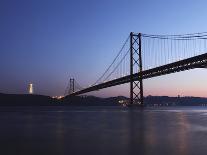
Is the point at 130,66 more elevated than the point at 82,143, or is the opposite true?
the point at 130,66

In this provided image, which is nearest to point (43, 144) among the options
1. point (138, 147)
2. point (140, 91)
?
point (138, 147)

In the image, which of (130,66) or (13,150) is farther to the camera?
(130,66)

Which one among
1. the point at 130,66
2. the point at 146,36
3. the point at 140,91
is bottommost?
the point at 140,91

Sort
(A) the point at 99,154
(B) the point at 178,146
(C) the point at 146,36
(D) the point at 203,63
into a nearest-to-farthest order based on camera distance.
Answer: (A) the point at 99,154
(B) the point at 178,146
(D) the point at 203,63
(C) the point at 146,36

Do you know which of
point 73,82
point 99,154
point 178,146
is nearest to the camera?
point 99,154

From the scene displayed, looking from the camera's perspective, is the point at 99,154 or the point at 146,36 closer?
the point at 99,154

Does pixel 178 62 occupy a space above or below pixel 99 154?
above

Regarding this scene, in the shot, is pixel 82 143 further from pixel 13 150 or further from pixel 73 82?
pixel 73 82

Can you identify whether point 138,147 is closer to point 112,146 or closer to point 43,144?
point 112,146

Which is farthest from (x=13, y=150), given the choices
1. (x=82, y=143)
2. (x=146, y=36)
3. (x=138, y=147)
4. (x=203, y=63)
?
(x=146, y=36)

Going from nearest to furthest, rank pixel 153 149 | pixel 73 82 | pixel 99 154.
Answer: pixel 99 154 < pixel 153 149 < pixel 73 82
